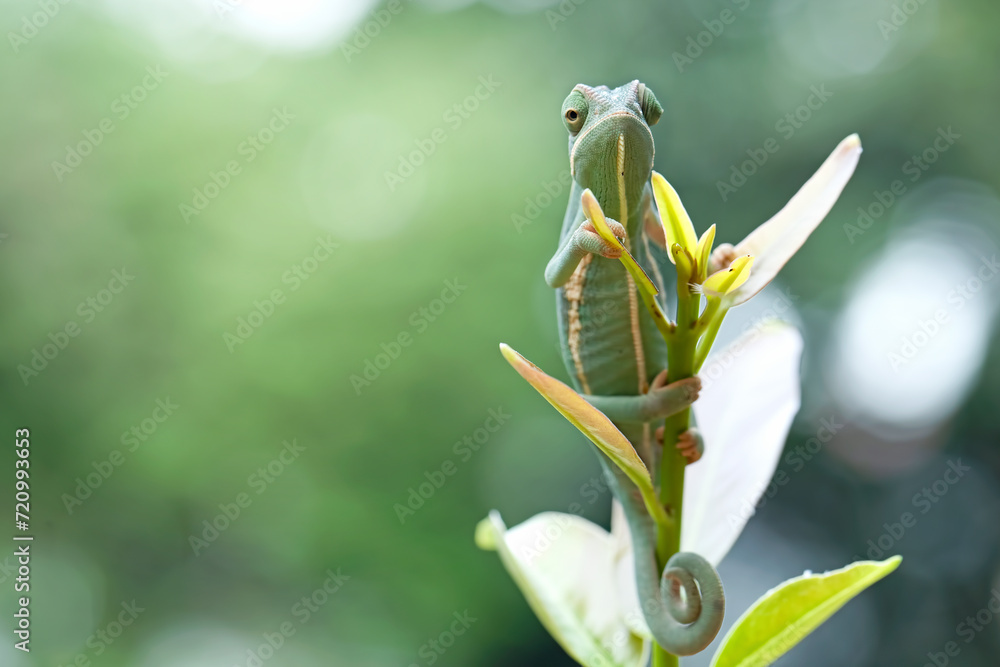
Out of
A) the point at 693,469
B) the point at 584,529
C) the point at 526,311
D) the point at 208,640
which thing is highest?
the point at 693,469

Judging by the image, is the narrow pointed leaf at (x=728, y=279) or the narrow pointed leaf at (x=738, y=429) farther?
the narrow pointed leaf at (x=738, y=429)

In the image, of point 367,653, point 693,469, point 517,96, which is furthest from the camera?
point 517,96

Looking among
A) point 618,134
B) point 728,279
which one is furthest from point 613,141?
point 728,279

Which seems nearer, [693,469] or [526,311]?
[693,469]

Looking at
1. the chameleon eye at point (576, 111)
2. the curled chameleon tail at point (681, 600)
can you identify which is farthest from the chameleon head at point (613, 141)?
the curled chameleon tail at point (681, 600)

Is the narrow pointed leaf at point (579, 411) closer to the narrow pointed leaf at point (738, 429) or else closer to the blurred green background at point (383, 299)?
the narrow pointed leaf at point (738, 429)

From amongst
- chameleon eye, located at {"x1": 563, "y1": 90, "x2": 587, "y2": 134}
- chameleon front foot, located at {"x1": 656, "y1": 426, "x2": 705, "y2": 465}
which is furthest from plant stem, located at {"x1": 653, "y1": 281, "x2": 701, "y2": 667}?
chameleon eye, located at {"x1": 563, "y1": 90, "x2": 587, "y2": 134}

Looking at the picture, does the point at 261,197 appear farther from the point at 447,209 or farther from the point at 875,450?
the point at 875,450

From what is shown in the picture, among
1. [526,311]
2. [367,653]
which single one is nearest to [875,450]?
[526,311]
